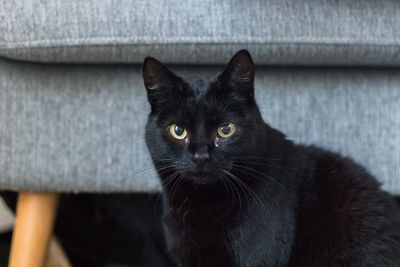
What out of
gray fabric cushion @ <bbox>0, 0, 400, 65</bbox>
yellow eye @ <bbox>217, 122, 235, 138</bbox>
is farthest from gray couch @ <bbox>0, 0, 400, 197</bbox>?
yellow eye @ <bbox>217, 122, 235, 138</bbox>

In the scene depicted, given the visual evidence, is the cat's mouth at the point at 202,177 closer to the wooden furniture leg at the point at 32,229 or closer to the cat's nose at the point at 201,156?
the cat's nose at the point at 201,156

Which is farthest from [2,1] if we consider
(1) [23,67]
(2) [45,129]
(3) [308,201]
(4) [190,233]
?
(3) [308,201]

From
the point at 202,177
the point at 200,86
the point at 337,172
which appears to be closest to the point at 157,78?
the point at 200,86

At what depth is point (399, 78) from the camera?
1.20 m

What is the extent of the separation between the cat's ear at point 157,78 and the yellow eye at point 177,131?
0.07 meters

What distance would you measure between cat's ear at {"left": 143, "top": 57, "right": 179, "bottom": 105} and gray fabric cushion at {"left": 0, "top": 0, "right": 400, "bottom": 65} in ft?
0.46

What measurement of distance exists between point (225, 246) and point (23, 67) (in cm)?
62

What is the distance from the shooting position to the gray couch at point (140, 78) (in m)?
1.06

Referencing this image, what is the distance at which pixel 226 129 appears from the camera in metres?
0.94

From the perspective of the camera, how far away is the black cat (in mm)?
931

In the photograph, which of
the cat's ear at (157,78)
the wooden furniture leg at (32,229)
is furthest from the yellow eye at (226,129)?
the wooden furniture leg at (32,229)

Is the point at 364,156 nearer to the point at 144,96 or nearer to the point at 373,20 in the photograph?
the point at 373,20

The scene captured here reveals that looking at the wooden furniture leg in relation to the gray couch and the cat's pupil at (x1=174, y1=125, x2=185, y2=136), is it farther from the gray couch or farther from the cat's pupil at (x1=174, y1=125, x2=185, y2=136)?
the cat's pupil at (x1=174, y1=125, x2=185, y2=136)

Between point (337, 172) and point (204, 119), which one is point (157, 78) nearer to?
point (204, 119)
